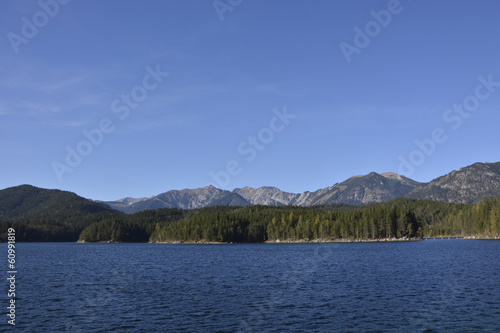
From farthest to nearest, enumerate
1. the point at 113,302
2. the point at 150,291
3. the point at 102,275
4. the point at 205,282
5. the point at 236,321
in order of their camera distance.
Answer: the point at 102,275, the point at 205,282, the point at 150,291, the point at 113,302, the point at 236,321

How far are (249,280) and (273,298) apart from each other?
63.2ft

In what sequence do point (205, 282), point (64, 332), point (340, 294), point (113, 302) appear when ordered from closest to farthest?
point (64, 332) < point (113, 302) < point (340, 294) < point (205, 282)

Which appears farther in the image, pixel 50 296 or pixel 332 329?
pixel 50 296

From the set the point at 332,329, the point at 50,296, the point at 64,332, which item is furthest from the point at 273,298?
the point at 50,296

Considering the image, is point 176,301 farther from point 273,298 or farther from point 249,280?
point 249,280

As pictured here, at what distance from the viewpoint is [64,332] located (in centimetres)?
3834

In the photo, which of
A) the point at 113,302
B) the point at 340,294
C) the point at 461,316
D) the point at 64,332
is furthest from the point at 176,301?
the point at 461,316

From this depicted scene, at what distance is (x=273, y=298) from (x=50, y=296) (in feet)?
102

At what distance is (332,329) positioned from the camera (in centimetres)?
3862

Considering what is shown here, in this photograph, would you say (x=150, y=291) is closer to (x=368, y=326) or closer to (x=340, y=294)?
(x=340, y=294)

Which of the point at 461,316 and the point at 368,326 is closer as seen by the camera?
the point at 368,326

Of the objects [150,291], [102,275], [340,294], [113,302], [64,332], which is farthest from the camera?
[102,275]

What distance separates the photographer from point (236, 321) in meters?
42.2

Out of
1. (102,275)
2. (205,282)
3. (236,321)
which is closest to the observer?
(236,321)
